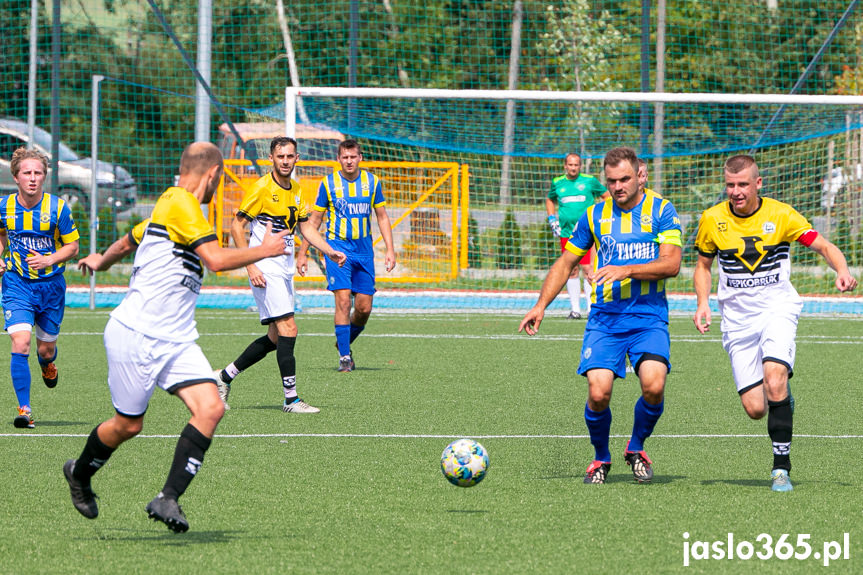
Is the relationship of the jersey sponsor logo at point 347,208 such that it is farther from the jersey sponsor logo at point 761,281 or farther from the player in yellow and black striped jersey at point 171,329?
the player in yellow and black striped jersey at point 171,329

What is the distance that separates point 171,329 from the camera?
527 cm

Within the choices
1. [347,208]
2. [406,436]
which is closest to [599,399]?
[406,436]

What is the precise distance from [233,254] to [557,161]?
16.5 meters

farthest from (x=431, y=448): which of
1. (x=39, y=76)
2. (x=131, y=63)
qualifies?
(x=131, y=63)

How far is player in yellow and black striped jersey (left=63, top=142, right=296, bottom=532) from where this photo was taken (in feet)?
17.0

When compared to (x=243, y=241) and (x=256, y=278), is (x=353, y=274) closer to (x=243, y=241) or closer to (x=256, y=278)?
(x=243, y=241)

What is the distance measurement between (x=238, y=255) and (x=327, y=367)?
21.9ft

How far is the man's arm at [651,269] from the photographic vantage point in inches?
249

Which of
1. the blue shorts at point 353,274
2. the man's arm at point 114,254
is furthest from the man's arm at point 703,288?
the blue shorts at point 353,274

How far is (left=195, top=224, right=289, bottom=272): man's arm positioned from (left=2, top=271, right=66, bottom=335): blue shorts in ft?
11.7

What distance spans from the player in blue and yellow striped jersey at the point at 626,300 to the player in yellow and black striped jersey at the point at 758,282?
29 centimetres

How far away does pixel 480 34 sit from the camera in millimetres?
30828

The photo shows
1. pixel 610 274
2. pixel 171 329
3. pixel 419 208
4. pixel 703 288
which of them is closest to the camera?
pixel 171 329

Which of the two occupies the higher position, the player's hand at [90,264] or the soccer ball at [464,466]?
the player's hand at [90,264]
